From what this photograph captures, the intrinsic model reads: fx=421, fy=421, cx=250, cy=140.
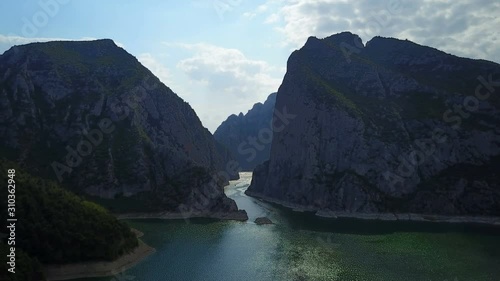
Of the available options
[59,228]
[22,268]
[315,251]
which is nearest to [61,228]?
[59,228]

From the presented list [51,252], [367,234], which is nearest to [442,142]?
[367,234]

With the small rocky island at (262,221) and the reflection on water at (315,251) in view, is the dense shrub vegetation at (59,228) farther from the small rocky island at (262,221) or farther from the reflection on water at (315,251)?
the small rocky island at (262,221)

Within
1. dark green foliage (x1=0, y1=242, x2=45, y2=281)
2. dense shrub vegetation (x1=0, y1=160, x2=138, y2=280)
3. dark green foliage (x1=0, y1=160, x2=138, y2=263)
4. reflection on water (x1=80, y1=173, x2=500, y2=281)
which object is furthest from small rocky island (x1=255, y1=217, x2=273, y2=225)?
dark green foliage (x1=0, y1=242, x2=45, y2=281)

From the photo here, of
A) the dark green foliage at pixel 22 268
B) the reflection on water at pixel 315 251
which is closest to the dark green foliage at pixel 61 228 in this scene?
the dark green foliage at pixel 22 268

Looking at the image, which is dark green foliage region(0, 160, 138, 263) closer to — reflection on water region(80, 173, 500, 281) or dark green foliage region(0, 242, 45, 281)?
dark green foliage region(0, 242, 45, 281)

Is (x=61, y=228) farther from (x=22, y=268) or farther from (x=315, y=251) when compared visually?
(x=315, y=251)

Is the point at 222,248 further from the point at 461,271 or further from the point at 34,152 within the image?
the point at 34,152
